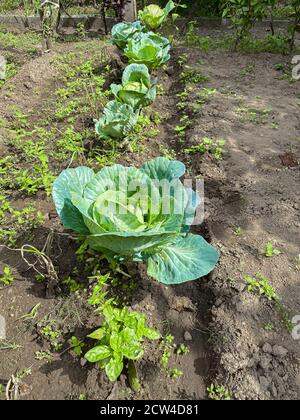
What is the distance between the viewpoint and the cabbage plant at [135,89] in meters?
3.57

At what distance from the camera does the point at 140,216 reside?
2037 mm

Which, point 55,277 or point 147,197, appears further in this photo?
point 55,277

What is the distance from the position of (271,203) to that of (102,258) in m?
1.45

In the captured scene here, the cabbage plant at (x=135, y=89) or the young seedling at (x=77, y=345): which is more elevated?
the cabbage plant at (x=135, y=89)

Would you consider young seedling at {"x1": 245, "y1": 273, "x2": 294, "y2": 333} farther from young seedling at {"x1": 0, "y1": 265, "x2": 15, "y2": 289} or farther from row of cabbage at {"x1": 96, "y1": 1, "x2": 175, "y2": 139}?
row of cabbage at {"x1": 96, "y1": 1, "x2": 175, "y2": 139}

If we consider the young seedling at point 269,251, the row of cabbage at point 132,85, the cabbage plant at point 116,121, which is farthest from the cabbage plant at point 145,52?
the young seedling at point 269,251

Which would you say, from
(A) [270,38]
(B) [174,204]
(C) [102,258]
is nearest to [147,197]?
(B) [174,204]

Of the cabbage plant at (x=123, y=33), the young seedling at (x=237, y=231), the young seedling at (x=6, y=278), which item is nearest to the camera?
the young seedling at (x=6, y=278)

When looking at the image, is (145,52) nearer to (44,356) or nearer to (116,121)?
(116,121)

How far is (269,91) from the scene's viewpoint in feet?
15.3

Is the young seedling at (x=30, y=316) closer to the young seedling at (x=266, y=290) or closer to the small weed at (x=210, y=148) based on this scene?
the young seedling at (x=266, y=290)

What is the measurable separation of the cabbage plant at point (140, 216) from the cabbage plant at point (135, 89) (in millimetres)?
1531
